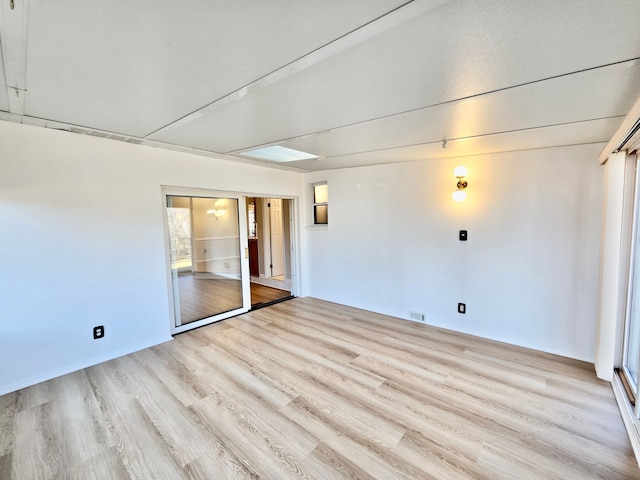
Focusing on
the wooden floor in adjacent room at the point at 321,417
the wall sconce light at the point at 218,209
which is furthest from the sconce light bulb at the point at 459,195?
the wall sconce light at the point at 218,209

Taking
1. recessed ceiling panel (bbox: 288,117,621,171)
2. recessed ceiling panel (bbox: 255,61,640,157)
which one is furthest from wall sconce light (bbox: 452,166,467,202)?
recessed ceiling panel (bbox: 255,61,640,157)

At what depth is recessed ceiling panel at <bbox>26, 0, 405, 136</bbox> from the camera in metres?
1.13

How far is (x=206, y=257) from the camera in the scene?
4.23 m

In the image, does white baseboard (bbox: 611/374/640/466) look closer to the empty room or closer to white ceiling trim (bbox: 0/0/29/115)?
the empty room

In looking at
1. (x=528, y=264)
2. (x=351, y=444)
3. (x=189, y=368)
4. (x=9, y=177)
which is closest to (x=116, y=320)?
(x=189, y=368)

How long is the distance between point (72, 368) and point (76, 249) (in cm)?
122

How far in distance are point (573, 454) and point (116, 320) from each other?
4.20 m

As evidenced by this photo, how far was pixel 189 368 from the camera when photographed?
9.68 feet

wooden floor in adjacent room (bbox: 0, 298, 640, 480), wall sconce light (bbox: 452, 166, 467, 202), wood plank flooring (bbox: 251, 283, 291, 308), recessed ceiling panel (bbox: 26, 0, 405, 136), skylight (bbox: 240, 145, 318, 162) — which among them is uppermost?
skylight (bbox: 240, 145, 318, 162)

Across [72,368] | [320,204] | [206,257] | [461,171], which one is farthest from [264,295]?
[461,171]

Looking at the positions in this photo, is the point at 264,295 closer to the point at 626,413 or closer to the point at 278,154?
the point at 278,154

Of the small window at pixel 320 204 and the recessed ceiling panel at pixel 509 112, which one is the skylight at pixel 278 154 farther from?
the small window at pixel 320 204

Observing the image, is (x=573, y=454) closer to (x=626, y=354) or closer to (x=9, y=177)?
(x=626, y=354)

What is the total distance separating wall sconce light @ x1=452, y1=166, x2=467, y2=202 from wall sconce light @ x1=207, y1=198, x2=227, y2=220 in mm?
3274
